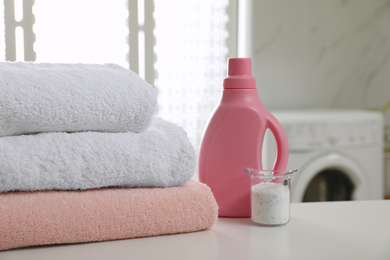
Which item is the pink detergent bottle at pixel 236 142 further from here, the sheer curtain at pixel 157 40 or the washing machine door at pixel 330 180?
the sheer curtain at pixel 157 40

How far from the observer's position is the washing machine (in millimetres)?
1888

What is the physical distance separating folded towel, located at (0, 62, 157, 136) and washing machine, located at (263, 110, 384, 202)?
1.36 m

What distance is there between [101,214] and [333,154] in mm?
1618

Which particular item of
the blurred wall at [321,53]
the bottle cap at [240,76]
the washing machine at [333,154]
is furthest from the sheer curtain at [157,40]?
the bottle cap at [240,76]

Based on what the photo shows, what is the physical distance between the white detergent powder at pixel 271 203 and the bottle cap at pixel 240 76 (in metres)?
0.14

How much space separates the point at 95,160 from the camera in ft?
1.66

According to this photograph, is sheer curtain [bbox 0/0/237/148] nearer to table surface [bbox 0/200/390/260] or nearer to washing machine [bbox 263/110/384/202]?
washing machine [bbox 263/110/384/202]

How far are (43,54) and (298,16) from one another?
132cm

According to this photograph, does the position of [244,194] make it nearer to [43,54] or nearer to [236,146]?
[236,146]

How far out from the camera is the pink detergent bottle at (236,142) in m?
0.61

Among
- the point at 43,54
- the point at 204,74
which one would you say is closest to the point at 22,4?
the point at 43,54

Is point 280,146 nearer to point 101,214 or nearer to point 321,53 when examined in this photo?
point 101,214

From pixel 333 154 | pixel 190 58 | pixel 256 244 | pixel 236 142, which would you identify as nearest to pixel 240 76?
pixel 236 142

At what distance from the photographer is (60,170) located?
490 millimetres
